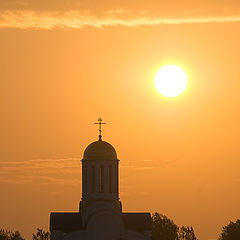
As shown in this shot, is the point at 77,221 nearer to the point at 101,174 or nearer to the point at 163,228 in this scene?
the point at 101,174

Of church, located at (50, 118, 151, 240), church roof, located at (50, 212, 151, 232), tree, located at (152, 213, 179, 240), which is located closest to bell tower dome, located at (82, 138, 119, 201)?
church, located at (50, 118, 151, 240)

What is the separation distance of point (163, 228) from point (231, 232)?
791 centimetres

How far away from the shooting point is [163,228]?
136000 millimetres

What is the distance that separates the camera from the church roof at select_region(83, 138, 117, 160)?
321 feet

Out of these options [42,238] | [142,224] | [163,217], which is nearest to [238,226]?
[163,217]

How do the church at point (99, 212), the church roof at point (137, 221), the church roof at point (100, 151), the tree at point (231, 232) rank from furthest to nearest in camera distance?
the tree at point (231, 232) < the church roof at point (137, 221) < the church roof at point (100, 151) < the church at point (99, 212)

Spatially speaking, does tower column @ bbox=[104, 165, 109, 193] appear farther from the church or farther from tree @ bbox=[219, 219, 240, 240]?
tree @ bbox=[219, 219, 240, 240]

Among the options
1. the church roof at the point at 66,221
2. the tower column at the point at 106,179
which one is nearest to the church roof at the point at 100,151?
the tower column at the point at 106,179

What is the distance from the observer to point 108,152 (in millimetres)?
98000

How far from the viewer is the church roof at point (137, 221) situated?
98.1 meters

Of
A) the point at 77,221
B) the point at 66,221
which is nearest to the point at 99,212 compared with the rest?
the point at 77,221

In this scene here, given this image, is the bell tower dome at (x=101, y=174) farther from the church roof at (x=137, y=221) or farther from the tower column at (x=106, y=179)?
the church roof at (x=137, y=221)

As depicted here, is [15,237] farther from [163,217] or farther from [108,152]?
[108,152]

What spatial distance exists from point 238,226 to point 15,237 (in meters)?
29.6
